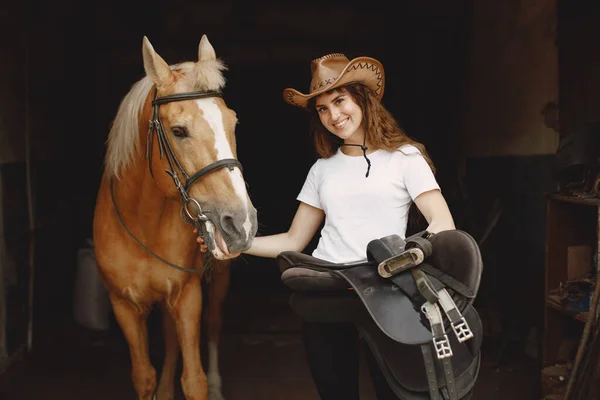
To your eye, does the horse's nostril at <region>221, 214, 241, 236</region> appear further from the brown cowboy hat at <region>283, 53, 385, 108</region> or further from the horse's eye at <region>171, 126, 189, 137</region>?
the brown cowboy hat at <region>283, 53, 385, 108</region>

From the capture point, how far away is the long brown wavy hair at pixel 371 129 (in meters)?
1.91

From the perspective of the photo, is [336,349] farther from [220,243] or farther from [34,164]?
[34,164]

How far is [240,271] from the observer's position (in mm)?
6082

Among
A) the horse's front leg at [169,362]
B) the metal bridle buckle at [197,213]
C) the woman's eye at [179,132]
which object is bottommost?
the horse's front leg at [169,362]

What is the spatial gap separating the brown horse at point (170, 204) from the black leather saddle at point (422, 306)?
359 mm

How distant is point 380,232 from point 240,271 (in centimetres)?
435

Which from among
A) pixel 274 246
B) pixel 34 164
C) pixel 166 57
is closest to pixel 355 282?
pixel 274 246

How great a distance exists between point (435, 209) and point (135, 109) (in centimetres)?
112

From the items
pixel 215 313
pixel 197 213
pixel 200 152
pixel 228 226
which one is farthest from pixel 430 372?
pixel 215 313

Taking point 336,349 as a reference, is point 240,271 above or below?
below

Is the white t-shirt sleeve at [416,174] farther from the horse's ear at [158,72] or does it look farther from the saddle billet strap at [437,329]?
the horse's ear at [158,72]

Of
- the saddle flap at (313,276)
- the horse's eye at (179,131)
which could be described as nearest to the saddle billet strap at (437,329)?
the saddle flap at (313,276)

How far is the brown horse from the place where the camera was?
1.81 metres

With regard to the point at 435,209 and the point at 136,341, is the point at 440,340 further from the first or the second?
the point at 136,341
